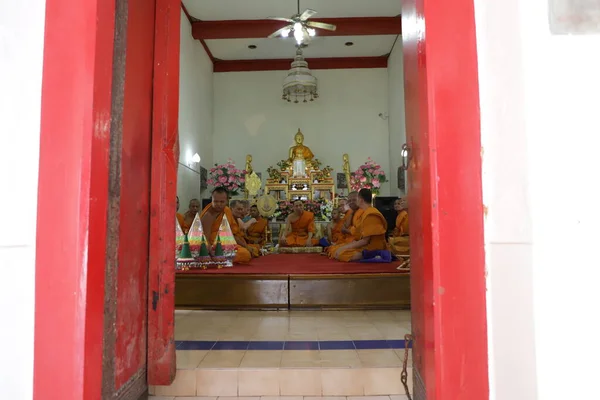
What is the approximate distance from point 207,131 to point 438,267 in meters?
9.06

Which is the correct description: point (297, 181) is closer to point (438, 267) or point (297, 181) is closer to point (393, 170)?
point (393, 170)

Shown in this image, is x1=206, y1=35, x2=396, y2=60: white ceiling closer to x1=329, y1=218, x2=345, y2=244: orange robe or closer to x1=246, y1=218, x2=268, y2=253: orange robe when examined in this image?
x1=246, y1=218, x2=268, y2=253: orange robe

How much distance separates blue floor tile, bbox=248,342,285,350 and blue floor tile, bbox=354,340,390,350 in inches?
19.4

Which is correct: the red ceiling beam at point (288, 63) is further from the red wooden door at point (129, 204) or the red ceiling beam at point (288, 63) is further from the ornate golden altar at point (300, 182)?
the red wooden door at point (129, 204)

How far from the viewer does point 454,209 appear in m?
1.20

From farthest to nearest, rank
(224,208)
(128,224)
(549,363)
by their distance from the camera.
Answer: (224,208) → (128,224) → (549,363)

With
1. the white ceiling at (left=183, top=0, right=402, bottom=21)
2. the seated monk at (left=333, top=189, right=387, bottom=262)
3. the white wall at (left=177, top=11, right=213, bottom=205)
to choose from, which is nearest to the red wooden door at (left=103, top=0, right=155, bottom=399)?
the seated monk at (left=333, top=189, right=387, bottom=262)

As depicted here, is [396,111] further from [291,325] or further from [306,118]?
[291,325]

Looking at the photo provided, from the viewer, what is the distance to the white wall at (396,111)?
893 centimetres

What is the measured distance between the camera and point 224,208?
16.8 ft

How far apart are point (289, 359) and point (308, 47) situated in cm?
885

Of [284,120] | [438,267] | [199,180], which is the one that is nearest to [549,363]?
[438,267]

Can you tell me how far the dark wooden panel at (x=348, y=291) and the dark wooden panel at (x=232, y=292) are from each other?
0.14 metres

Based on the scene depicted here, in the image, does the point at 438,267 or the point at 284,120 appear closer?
the point at 438,267
